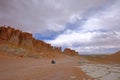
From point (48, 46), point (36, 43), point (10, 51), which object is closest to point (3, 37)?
point (10, 51)

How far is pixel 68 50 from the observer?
113750 millimetres

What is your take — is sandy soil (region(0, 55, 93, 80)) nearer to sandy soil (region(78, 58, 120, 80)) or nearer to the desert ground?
the desert ground

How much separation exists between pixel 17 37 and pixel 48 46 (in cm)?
3047

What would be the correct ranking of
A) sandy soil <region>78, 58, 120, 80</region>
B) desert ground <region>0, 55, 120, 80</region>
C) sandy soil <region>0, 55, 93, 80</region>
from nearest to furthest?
1. sandy soil <region>0, 55, 93, 80</region>
2. desert ground <region>0, 55, 120, 80</region>
3. sandy soil <region>78, 58, 120, 80</region>

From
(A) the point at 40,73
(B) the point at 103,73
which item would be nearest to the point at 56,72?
(A) the point at 40,73

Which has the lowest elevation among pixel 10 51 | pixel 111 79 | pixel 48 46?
pixel 111 79

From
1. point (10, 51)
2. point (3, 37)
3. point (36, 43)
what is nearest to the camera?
point (10, 51)

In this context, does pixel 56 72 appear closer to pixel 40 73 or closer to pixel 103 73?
pixel 40 73

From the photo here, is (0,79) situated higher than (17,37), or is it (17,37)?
(17,37)

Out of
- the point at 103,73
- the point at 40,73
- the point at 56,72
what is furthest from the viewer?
the point at 56,72

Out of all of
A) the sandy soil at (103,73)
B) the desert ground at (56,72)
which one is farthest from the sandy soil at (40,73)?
the sandy soil at (103,73)

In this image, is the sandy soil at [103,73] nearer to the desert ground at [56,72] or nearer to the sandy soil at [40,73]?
the desert ground at [56,72]

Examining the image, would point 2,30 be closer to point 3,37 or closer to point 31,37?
point 3,37

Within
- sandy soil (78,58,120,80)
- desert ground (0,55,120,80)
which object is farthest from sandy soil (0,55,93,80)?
sandy soil (78,58,120,80)
